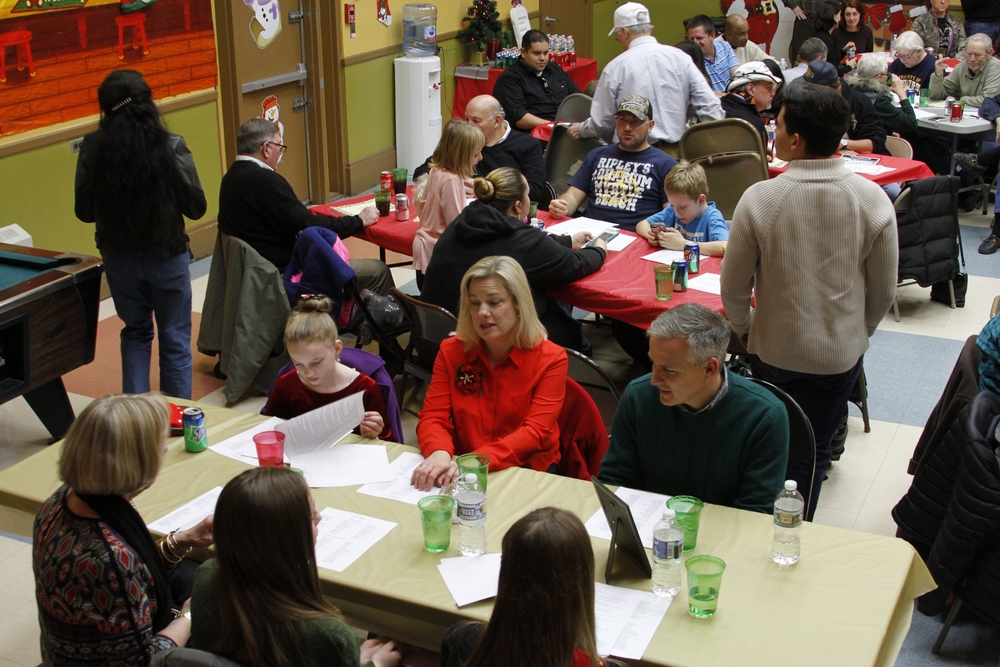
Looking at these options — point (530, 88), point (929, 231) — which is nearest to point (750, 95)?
point (929, 231)

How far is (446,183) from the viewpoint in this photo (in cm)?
482

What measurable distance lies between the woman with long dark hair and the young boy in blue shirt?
215cm

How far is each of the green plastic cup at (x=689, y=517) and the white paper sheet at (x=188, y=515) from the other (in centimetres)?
120

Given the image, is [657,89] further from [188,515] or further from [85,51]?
[188,515]

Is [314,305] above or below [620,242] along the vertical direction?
above

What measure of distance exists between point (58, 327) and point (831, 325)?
3054 mm

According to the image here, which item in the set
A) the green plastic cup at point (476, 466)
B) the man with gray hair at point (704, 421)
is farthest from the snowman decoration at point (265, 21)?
the man with gray hair at point (704, 421)

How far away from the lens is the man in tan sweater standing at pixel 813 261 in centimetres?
305

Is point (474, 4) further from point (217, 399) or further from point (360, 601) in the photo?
point (360, 601)

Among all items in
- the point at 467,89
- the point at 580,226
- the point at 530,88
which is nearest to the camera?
the point at 580,226

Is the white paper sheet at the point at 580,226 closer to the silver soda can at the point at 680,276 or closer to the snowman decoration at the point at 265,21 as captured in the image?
the silver soda can at the point at 680,276

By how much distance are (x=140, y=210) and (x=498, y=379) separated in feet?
6.35

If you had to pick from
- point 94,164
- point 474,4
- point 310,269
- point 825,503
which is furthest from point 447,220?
point 474,4

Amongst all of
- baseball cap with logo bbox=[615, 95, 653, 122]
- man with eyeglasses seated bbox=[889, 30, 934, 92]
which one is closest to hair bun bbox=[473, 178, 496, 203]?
baseball cap with logo bbox=[615, 95, 653, 122]
